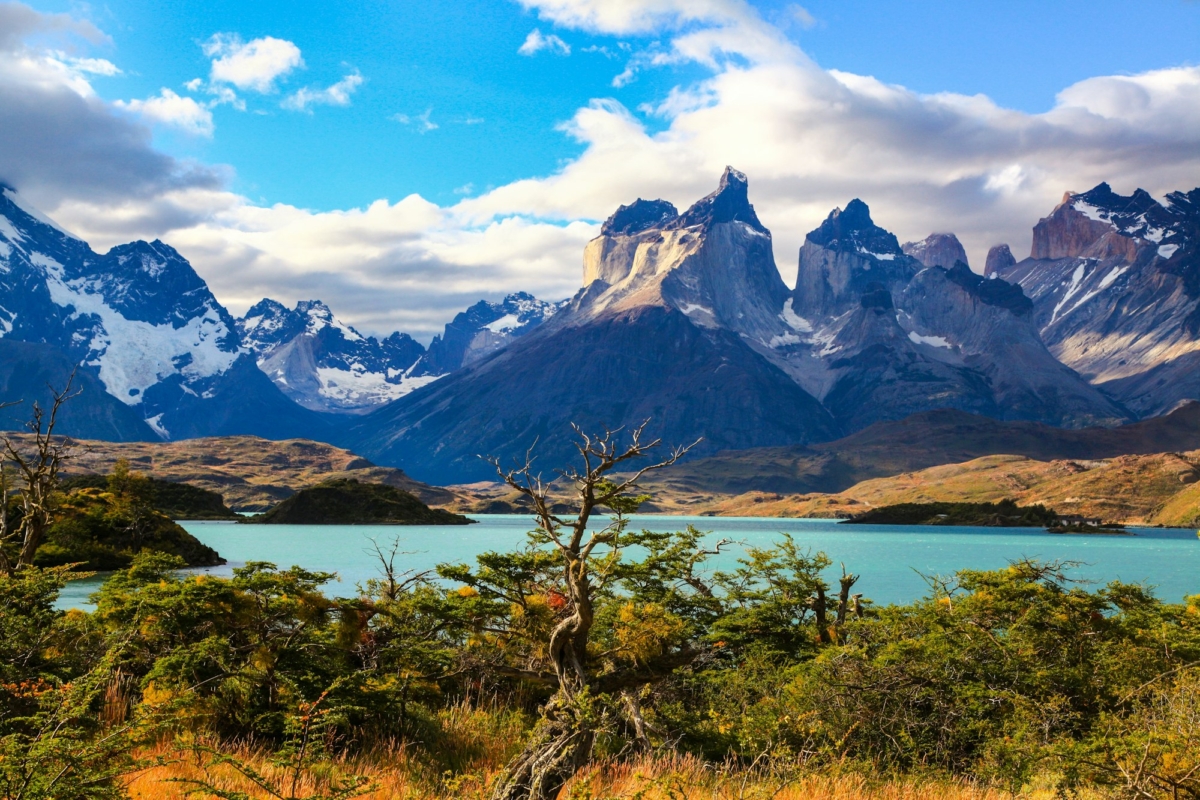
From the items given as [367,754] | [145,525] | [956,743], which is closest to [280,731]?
[367,754]

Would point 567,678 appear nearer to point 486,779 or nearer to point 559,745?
point 486,779

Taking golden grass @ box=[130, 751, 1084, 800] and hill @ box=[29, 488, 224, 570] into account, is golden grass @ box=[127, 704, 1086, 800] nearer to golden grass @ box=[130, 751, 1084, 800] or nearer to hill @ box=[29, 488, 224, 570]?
golden grass @ box=[130, 751, 1084, 800]

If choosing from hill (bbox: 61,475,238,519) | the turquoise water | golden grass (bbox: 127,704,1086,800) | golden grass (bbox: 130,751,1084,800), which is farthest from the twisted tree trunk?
hill (bbox: 61,475,238,519)

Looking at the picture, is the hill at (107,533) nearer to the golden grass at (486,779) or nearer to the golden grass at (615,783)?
the golden grass at (486,779)

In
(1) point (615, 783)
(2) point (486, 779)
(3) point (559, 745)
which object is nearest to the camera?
(3) point (559, 745)

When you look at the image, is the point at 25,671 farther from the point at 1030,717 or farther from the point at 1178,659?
the point at 1178,659

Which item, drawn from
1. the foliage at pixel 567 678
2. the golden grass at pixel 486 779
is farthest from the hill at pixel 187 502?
the golden grass at pixel 486 779

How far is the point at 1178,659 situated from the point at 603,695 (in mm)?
13949

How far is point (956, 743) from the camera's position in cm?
1838

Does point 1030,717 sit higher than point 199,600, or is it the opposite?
point 199,600

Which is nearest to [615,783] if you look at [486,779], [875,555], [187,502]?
[486,779]

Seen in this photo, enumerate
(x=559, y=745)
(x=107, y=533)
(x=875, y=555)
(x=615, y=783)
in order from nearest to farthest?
1. (x=559, y=745)
2. (x=615, y=783)
3. (x=107, y=533)
4. (x=875, y=555)

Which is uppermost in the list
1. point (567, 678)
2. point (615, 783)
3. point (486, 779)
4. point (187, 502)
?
point (567, 678)

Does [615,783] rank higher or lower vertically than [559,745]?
lower
